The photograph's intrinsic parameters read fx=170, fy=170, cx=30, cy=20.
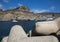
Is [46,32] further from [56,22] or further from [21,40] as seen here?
[21,40]

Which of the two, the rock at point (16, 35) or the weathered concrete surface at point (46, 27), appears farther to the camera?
the weathered concrete surface at point (46, 27)

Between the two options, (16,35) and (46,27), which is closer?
(16,35)

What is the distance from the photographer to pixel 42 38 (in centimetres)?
700

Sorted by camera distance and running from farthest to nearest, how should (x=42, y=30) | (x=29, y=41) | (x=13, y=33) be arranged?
(x=42, y=30) → (x=13, y=33) → (x=29, y=41)

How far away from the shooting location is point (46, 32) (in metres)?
8.22

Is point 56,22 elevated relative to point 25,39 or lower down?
elevated

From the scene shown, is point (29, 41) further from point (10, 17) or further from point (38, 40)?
point (10, 17)

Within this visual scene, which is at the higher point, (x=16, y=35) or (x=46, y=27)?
(x=46, y=27)

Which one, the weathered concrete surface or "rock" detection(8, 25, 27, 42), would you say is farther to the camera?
the weathered concrete surface

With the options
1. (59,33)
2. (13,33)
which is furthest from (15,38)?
(59,33)

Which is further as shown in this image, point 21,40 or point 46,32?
point 46,32

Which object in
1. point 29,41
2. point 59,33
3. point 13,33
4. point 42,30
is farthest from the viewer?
point 59,33

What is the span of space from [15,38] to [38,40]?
3.18ft

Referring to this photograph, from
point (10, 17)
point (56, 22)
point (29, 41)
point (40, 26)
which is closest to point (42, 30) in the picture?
point (40, 26)
